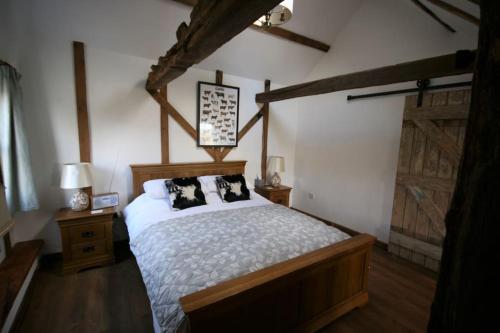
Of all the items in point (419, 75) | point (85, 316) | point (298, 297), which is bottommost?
point (85, 316)

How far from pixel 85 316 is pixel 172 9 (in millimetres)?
2927

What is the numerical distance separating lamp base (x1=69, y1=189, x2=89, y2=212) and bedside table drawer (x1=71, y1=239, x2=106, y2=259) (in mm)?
381

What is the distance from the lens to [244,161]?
3809 millimetres

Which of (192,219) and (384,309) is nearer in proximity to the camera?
(384,309)

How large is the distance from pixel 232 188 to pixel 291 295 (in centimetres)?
168

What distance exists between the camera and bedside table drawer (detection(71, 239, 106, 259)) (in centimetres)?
238

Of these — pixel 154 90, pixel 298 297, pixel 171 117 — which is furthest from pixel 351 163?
pixel 154 90

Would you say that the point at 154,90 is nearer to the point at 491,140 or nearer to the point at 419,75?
the point at 419,75

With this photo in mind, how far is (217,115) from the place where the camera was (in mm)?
3500

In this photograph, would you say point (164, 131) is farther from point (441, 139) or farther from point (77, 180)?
point (441, 139)

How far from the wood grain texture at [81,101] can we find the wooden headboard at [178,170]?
52 cm

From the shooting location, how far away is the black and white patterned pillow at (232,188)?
300 cm

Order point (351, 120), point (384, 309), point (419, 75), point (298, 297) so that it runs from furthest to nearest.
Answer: point (351, 120) < point (384, 309) < point (419, 75) < point (298, 297)

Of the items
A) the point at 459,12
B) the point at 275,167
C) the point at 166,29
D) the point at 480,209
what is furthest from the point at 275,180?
the point at 480,209
